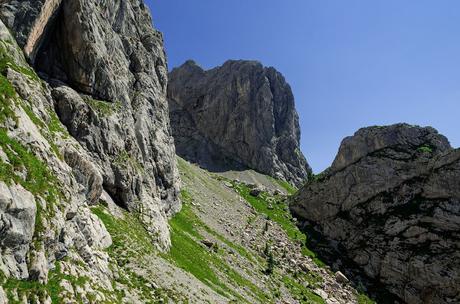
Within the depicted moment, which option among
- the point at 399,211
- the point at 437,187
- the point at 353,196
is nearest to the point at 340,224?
the point at 353,196

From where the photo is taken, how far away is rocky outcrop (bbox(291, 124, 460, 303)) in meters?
85.8

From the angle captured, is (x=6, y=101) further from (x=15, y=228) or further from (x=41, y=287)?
(x=41, y=287)

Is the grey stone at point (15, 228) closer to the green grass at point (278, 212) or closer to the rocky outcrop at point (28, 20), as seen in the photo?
the rocky outcrop at point (28, 20)

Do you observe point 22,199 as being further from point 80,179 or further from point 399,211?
point 399,211

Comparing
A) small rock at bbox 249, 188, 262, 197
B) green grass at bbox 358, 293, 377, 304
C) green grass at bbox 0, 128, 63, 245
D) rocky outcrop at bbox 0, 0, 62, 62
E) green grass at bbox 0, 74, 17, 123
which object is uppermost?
rocky outcrop at bbox 0, 0, 62, 62

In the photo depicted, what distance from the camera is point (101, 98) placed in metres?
59.5

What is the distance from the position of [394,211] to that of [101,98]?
255ft

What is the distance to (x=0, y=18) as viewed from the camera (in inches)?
1844

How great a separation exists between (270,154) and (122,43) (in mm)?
126944

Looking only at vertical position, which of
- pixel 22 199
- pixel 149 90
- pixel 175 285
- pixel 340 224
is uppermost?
pixel 149 90

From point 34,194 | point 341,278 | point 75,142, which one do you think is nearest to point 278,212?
point 341,278

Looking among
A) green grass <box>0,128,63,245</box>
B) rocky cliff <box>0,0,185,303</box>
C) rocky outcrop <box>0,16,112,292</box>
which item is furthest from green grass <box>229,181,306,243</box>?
green grass <box>0,128,63,245</box>

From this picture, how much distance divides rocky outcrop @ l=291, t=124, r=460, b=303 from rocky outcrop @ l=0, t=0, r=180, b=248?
52.0 m

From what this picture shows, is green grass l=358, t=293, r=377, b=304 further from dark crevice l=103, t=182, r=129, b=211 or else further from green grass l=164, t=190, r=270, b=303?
dark crevice l=103, t=182, r=129, b=211
